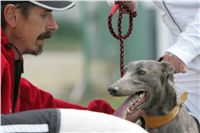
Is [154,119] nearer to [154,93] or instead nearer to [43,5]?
[154,93]

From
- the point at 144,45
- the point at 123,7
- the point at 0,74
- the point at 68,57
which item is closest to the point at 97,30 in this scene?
the point at 144,45

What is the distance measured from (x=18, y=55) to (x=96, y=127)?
0.94 metres

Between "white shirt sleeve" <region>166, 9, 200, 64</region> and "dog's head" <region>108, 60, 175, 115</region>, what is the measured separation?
10cm

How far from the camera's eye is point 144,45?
9.33 m

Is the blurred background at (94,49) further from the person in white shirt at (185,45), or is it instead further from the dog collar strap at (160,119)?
the dog collar strap at (160,119)

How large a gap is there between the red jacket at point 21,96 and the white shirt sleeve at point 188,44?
1.39 feet

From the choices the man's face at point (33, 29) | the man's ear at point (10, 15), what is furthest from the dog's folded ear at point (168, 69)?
the man's ear at point (10, 15)

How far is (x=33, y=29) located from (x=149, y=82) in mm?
604

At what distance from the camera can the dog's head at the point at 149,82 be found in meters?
3.27

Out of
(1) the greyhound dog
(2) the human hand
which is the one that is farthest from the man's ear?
(2) the human hand

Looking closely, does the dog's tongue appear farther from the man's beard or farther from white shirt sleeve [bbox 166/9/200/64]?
the man's beard

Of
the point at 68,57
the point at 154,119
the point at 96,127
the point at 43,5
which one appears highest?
the point at 43,5

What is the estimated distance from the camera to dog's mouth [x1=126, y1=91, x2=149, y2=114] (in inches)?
126

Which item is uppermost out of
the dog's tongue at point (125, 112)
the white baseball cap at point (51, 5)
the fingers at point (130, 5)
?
the white baseball cap at point (51, 5)
